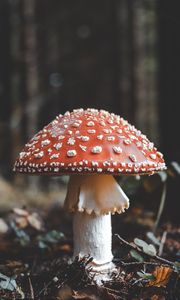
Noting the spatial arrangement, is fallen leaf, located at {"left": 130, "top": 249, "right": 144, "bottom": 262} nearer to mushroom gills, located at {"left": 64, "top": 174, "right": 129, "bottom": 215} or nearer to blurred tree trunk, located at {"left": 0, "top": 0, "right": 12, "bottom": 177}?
mushroom gills, located at {"left": 64, "top": 174, "right": 129, "bottom": 215}

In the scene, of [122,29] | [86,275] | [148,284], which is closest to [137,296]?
[148,284]

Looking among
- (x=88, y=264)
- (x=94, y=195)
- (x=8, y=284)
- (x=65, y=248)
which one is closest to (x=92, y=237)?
(x=88, y=264)

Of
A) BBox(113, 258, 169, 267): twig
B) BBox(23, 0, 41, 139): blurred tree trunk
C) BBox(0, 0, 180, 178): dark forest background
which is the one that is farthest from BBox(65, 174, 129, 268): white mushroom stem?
BBox(23, 0, 41, 139): blurred tree trunk

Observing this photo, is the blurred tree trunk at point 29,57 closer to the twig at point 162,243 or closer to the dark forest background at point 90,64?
the dark forest background at point 90,64

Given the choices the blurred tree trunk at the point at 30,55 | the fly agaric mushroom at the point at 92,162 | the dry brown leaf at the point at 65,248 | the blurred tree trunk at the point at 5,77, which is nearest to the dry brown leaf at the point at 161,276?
the fly agaric mushroom at the point at 92,162

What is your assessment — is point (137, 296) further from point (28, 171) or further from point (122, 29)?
point (122, 29)
